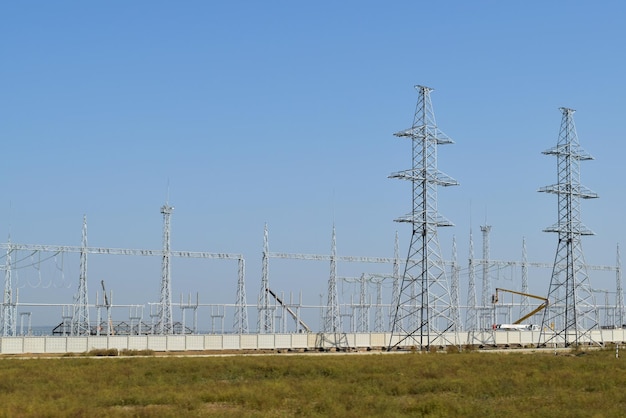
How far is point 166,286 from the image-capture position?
71.9 m

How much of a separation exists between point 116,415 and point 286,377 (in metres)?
14.3

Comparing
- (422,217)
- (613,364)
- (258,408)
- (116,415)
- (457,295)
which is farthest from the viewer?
(457,295)

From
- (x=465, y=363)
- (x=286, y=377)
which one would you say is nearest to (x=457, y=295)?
(x=465, y=363)

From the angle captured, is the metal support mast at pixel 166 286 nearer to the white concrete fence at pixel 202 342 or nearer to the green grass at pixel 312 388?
the white concrete fence at pixel 202 342

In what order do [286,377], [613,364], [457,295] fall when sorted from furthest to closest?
[457,295]
[613,364]
[286,377]

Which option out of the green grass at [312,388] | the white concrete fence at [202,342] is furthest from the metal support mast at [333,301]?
the green grass at [312,388]

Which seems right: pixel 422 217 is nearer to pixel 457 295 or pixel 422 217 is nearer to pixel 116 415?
pixel 116 415

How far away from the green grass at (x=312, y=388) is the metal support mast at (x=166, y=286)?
2664 cm

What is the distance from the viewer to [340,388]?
30922 millimetres

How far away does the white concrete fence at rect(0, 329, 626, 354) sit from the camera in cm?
5519

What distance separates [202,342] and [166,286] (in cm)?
1212

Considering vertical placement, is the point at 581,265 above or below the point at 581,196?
below

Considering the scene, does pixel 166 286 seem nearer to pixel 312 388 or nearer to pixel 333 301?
pixel 333 301

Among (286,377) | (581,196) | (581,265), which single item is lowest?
(286,377)
